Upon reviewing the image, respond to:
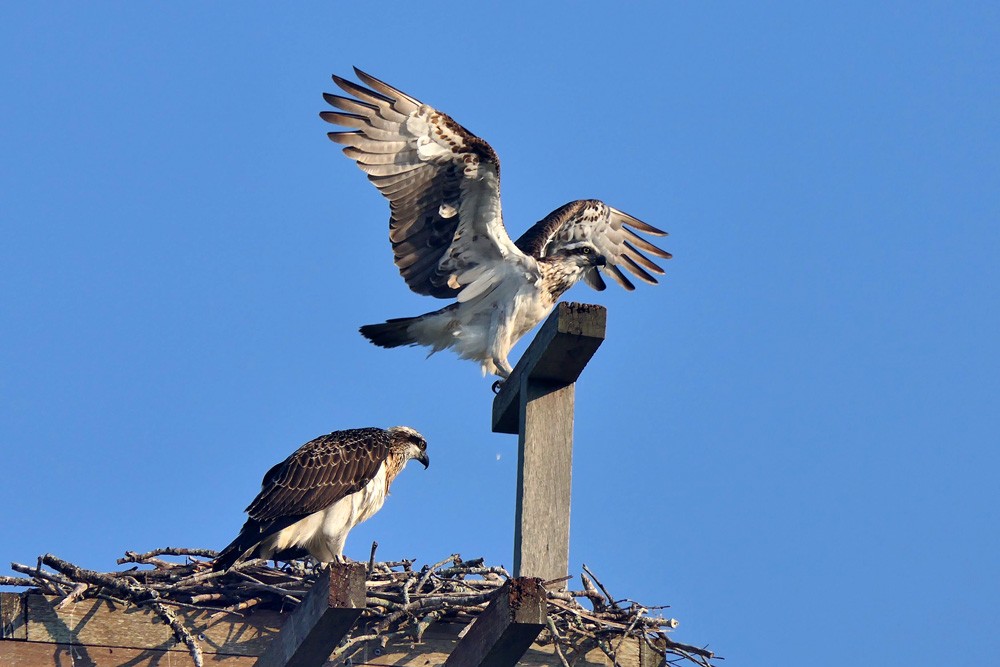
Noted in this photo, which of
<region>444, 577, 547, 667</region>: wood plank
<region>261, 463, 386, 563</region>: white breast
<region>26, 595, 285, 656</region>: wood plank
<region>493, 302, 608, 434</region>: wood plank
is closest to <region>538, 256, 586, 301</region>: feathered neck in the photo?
<region>261, 463, 386, 563</region>: white breast

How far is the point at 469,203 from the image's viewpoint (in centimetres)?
889

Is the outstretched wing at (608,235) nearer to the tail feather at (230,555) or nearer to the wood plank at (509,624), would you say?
Result: the tail feather at (230,555)

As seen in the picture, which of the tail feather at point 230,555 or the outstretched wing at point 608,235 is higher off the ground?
the outstretched wing at point 608,235

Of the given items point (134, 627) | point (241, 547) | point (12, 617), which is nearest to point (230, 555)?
point (241, 547)

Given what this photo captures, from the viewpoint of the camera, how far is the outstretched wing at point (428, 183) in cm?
859

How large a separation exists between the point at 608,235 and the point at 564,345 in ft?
21.5

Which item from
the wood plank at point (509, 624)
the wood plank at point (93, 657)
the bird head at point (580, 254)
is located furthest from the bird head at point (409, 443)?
the wood plank at point (509, 624)

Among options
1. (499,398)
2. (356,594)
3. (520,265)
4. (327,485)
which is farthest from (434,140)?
(356,594)

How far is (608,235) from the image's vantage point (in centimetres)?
1125

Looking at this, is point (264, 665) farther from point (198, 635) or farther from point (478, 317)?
point (478, 317)

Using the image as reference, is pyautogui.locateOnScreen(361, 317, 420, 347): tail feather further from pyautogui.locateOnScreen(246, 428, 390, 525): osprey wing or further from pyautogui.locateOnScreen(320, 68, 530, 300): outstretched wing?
pyautogui.locateOnScreen(246, 428, 390, 525): osprey wing

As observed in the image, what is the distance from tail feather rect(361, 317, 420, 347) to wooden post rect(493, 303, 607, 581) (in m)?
4.20

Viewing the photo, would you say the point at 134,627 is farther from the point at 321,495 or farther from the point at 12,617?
the point at 321,495

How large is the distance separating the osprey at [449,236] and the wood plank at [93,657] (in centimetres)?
388
